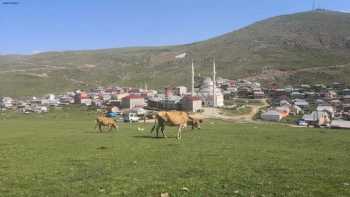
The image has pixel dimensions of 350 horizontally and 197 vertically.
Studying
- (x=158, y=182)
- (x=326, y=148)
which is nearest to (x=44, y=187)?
(x=158, y=182)

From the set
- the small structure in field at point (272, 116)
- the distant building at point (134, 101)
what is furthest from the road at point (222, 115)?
the distant building at point (134, 101)

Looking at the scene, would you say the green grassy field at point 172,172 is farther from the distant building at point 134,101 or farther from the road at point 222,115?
the distant building at point 134,101

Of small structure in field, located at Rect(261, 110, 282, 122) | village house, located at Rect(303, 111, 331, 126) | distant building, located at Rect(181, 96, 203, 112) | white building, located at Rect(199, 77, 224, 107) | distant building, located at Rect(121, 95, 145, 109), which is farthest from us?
white building, located at Rect(199, 77, 224, 107)

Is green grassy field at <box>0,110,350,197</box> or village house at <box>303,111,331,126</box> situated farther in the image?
village house at <box>303,111,331,126</box>

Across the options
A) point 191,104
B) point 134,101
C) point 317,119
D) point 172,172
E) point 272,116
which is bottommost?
point 317,119

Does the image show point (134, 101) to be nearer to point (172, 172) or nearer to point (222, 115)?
point (222, 115)

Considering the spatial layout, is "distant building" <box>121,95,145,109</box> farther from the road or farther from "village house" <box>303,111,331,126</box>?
"village house" <box>303,111,331,126</box>

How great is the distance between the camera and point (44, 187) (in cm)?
1275

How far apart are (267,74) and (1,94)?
12252cm

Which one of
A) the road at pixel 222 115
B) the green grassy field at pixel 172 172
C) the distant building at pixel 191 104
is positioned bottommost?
the road at pixel 222 115

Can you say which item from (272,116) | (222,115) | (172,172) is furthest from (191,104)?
(172,172)

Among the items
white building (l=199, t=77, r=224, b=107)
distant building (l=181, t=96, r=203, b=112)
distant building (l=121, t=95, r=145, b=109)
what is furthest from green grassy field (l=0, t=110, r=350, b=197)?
white building (l=199, t=77, r=224, b=107)

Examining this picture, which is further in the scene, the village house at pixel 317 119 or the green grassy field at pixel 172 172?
the village house at pixel 317 119

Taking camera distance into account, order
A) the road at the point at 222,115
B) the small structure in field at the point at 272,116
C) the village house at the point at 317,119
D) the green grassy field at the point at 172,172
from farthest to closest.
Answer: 1. the road at the point at 222,115
2. the small structure in field at the point at 272,116
3. the village house at the point at 317,119
4. the green grassy field at the point at 172,172
